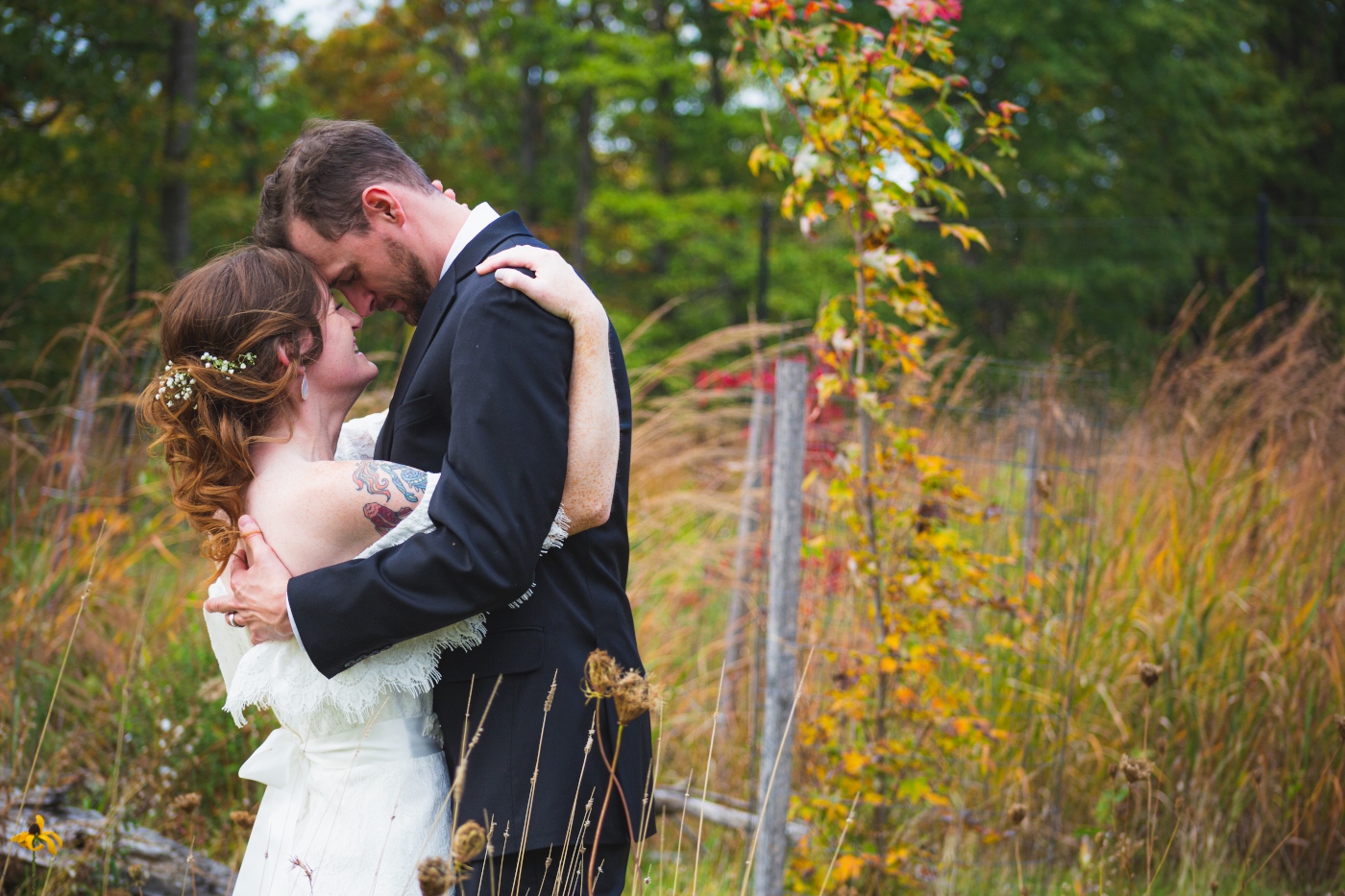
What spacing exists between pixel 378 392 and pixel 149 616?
1311 millimetres

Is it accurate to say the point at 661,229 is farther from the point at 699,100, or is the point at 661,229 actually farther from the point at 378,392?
the point at 378,392

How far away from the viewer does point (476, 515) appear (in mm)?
1401

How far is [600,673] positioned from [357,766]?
0.48 meters

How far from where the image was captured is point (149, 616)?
403 centimetres

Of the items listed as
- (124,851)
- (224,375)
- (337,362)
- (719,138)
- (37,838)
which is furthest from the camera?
(719,138)

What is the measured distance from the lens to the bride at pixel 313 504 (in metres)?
1.56

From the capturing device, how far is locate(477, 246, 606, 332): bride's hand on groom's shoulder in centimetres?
151

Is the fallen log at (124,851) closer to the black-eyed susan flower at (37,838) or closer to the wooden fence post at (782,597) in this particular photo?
the black-eyed susan flower at (37,838)

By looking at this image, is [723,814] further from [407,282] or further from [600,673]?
[407,282]

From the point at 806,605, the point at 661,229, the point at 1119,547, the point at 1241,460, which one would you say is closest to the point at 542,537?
the point at 806,605

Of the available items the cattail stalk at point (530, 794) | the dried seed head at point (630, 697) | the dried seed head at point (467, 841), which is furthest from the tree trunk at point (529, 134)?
the dried seed head at point (467, 841)

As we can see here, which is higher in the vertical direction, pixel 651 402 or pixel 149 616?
pixel 651 402

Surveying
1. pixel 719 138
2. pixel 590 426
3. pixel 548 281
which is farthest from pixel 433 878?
pixel 719 138

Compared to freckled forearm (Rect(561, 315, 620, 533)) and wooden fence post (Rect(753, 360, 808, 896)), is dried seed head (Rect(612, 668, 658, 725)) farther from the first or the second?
wooden fence post (Rect(753, 360, 808, 896))
